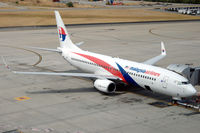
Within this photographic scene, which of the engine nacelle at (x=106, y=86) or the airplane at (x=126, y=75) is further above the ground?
the airplane at (x=126, y=75)

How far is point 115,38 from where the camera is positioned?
84.0 metres

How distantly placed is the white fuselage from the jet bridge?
237 cm

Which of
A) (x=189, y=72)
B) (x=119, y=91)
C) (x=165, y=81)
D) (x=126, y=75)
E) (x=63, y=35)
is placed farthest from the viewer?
(x=63, y=35)

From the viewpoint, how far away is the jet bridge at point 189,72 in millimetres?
34406

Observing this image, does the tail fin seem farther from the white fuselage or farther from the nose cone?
the nose cone

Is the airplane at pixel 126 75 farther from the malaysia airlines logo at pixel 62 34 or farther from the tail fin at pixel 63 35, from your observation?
the malaysia airlines logo at pixel 62 34

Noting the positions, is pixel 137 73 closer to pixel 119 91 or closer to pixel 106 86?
pixel 106 86

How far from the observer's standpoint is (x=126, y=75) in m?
35.7

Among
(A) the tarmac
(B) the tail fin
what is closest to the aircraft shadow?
(A) the tarmac

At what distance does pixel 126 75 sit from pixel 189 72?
6810mm

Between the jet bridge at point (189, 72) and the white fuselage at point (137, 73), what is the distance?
2366mm

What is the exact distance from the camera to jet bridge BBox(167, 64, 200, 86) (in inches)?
1355

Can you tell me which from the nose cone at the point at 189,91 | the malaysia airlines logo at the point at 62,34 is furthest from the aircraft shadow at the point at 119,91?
the malaysia airlines logo at the point at 62,34

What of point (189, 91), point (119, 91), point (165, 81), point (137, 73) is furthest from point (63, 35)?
point (189, 91)
